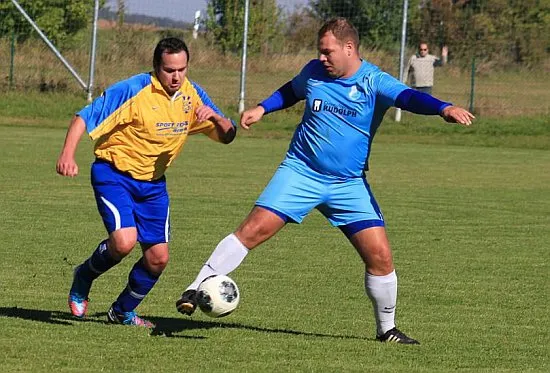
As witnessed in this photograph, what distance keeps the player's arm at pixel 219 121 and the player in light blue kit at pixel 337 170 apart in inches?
11.6

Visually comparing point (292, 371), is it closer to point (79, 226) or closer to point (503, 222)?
point (79, 226)

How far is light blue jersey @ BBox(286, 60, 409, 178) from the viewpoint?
716cm

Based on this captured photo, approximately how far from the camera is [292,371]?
6273mm

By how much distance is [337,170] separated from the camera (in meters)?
7.23

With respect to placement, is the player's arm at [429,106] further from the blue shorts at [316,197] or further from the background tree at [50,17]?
the background tree at [50,17]

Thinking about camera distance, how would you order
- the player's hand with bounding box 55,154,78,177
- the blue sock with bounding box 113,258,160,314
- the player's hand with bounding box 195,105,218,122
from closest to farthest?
the player's hand with bounding box 55,154,78,177 → the player's hand with bounding box 195,105,218,122 → the blue sock with bounding box 113,258,160,314

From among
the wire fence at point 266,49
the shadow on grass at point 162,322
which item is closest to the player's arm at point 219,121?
the shadow on grass at point 162,322

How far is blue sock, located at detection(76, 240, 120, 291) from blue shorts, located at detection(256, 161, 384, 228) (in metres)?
1.04

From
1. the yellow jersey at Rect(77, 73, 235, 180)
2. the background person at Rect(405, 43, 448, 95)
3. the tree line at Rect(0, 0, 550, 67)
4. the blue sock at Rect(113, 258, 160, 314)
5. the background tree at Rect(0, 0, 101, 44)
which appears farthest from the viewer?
the tree line at Rect(0, 0, 550, 67)

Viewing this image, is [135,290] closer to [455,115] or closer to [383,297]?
[383,297]

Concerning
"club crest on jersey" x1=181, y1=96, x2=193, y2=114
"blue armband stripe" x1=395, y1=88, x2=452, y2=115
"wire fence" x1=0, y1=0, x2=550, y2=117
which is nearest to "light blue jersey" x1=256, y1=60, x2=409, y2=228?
"blue armband stripe" x1=395, y1=88, x2=452, y2=115

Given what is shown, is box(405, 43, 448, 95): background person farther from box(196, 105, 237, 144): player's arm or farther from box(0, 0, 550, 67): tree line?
box(196, 105, 237, 144): player's arm

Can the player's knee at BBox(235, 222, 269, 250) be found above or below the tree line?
below

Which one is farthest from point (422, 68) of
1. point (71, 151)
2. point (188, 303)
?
point (188, 303)
